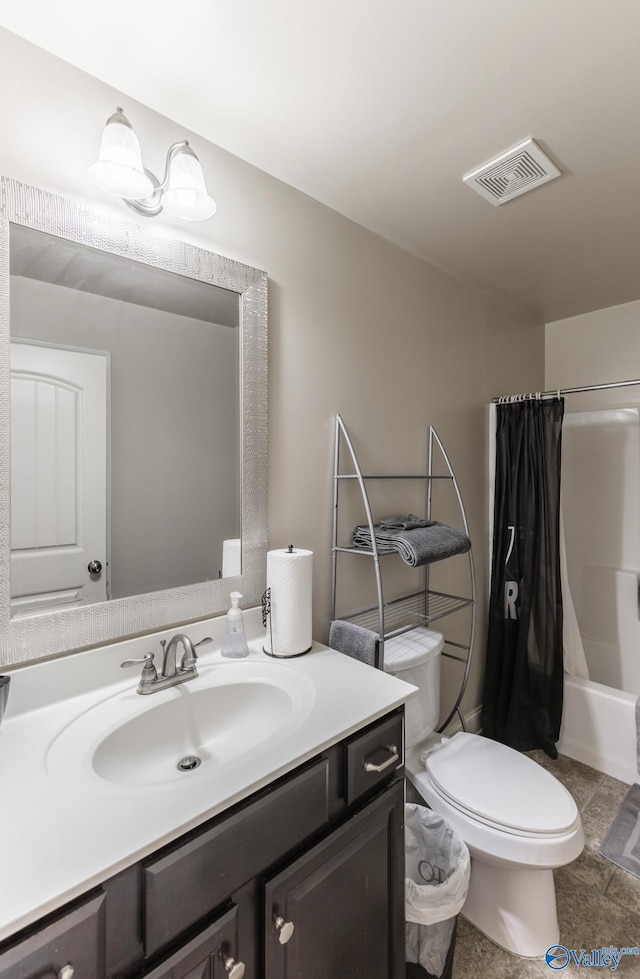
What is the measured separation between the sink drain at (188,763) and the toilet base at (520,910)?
0.99m

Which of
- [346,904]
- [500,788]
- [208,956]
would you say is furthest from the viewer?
[500,788]

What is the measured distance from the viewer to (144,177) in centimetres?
105

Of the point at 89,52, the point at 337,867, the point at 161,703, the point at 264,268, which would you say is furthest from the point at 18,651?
the point at 89,52

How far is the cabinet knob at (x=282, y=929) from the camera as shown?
0.81m

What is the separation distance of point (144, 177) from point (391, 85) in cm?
66

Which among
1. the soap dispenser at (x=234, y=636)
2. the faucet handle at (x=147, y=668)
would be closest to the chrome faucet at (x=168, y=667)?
the faucet handle at (x=147, y=668)

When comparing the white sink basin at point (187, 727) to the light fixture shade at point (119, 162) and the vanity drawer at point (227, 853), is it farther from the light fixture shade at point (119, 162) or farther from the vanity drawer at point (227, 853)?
the light fixture shade at point (119, 162)

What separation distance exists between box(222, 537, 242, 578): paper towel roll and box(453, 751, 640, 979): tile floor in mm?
1300

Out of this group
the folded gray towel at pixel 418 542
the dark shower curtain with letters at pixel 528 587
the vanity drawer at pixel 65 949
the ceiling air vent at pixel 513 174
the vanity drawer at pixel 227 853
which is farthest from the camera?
the dark shower curtain with letters at pixel 528 587

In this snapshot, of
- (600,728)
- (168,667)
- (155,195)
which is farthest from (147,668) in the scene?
(600,728)

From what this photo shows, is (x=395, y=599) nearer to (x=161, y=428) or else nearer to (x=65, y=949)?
(x=161, y=428)

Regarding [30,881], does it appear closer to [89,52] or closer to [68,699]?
[68,699]

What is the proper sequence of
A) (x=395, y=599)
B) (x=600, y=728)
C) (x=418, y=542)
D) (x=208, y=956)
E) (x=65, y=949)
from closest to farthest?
(x=65, y=949) < (x=208, y=956) < (x=418, y=542) < (x=395, y=599) < (x=600, y=728)

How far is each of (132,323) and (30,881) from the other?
3.61ft
